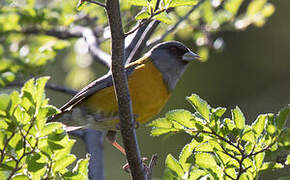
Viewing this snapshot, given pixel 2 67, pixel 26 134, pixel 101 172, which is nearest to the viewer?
pixel 26 134

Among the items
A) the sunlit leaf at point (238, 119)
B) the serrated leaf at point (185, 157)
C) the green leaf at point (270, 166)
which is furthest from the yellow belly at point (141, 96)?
the green leaf at point (270, 166)

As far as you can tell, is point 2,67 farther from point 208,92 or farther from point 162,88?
point 208,92

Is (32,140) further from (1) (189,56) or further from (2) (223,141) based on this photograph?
(1) (189,56)

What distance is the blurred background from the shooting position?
10.2 meters

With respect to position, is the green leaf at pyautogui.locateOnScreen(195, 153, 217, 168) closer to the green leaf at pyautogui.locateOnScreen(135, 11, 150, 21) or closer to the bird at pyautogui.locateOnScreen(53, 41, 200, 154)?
the green leaf at pyautogui.locateOnScreen(135, 11, 150, 21)

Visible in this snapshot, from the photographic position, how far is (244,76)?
11438mm

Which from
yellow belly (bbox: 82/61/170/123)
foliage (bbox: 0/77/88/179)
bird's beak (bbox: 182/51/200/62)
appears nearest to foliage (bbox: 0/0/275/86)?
bird's beak (bbox: 182/51/200/62)

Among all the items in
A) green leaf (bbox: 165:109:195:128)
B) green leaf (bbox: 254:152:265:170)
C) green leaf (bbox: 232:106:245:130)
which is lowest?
green leaf (bbox: 254:152:265:170)

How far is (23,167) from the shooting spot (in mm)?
2525

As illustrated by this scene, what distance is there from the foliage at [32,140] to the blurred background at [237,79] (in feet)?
24.4

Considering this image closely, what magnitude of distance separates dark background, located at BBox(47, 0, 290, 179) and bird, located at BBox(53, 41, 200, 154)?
232 inches

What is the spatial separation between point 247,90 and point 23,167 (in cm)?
953

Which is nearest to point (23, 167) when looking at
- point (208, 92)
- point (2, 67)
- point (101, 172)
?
point (101, 172)

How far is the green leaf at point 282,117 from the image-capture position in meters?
2.46
